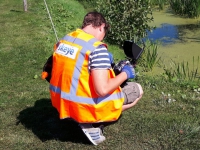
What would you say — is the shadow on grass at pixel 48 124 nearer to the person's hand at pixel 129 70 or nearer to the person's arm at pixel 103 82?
the person's arm at pixel 103 82

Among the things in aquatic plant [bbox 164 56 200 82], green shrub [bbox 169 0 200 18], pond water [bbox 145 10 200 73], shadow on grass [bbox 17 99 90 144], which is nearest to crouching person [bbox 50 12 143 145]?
shadow on grass [bbox 17 99 90 144]

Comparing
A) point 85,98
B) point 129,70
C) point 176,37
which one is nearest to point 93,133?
point 85,98

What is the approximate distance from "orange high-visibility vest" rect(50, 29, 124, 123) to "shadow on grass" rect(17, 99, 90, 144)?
1.69 ft

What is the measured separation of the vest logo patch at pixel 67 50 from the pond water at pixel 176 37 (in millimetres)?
4850

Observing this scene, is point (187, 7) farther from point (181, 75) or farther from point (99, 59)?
→ point (99, 59)

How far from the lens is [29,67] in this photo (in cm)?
643

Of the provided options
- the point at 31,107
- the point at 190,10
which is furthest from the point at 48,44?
the point at 190,10

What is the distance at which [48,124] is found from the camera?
419 centimetres

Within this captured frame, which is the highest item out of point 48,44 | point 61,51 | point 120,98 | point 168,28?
point 61,51

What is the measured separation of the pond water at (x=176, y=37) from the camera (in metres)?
9.16

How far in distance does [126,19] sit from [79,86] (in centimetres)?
655

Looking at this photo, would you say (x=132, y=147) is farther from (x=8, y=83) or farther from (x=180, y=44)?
(x=180, y=44)

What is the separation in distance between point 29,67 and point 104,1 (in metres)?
4.39

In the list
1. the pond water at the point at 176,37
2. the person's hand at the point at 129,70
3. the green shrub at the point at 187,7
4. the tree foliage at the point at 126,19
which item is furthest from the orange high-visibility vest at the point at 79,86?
the green shrub at the point at 187,7
